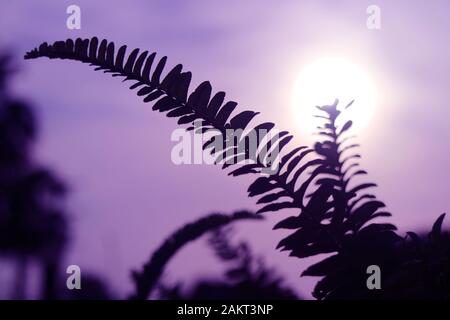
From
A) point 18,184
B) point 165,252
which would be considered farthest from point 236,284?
point 18,184

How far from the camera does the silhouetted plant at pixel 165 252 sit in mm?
1298

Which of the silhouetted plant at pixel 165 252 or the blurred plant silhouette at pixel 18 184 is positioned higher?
the blurred plant silhouette at pixel 18 184

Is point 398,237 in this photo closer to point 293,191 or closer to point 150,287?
point 293,191

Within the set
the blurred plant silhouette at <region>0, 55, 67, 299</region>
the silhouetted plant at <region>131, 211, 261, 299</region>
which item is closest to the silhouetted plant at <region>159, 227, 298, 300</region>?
the silhouetted plant at <region>131, 211, 261, 299</region>

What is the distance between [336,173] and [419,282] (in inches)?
13.7

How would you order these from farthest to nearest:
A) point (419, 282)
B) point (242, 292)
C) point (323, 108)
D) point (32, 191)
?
point (32, 191) → point (242, 292) → point (323, 108) → point (419, 282)

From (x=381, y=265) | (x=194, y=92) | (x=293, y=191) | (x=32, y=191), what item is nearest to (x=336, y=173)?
(x=293, y=191)

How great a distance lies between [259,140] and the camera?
132 centimetres

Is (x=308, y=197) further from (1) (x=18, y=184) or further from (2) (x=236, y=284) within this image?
(1) (x=18, y=184)

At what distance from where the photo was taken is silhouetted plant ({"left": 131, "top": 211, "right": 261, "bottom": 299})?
1298 mm

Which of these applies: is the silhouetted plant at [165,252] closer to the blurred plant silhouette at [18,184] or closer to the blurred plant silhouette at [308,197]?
the blurred plant silhouette at [308,197]

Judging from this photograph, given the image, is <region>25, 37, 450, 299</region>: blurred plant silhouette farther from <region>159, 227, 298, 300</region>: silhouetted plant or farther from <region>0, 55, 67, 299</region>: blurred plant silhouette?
<region>0, 55, 67, 299</region>: blurred plant silhouette

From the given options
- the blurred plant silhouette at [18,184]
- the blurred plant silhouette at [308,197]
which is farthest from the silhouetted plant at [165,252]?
the blurred plant silhouette at [18,184]
